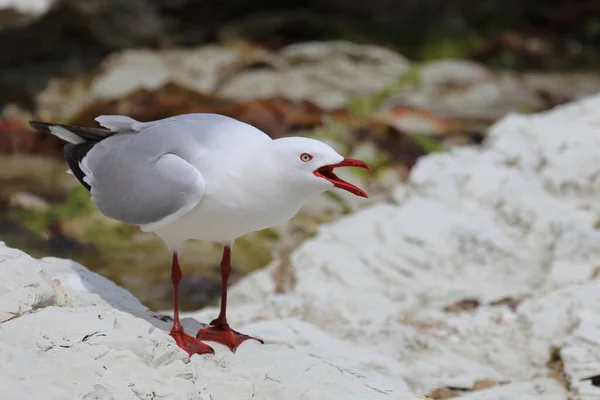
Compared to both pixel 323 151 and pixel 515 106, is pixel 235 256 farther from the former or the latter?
pixel 515 106

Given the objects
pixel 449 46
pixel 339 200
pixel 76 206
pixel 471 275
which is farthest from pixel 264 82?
pixel 471 275

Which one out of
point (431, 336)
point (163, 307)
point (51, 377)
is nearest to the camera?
point (51, 377)

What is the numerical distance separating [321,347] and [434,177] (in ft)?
8.93

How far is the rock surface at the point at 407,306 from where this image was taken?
317 cm

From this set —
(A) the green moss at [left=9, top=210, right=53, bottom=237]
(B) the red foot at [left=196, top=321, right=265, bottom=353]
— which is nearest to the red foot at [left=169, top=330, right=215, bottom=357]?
(B) the red foot at [left=196, top=321, right=265, bottom=353]

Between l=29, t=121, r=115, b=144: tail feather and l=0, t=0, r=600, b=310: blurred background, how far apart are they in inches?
88.9

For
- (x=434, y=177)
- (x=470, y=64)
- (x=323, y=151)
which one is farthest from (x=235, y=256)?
(x=470, y=64)

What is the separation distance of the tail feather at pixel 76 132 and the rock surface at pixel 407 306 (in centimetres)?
64

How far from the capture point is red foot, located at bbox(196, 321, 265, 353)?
3.74 m

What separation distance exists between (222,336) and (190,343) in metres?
0.23

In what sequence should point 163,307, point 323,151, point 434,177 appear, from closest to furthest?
point 323,151 → point 163,307 → point 434,177

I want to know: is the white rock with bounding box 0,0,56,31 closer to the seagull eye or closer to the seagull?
the seagull

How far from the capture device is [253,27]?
17250 mm

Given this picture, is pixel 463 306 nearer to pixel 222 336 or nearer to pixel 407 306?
pixel 407 306
